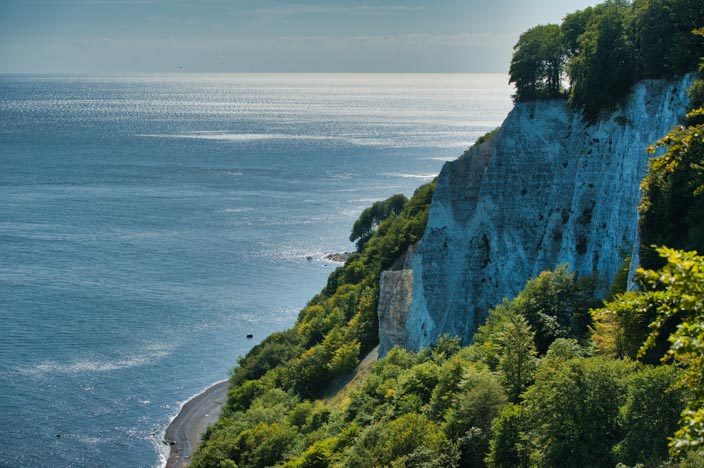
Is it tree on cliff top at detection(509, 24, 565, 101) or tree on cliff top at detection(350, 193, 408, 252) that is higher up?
tree on cliff top at detection(509, 24, 565, 101)

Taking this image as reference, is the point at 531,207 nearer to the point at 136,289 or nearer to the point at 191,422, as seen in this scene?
the point at 191,422

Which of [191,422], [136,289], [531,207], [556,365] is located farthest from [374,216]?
[556,365]

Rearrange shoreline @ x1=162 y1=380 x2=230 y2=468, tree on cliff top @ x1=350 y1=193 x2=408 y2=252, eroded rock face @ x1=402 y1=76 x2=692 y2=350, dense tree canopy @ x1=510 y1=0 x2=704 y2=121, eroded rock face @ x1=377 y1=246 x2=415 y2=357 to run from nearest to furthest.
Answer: eroded rock face @ x1=402 y1=76 x2=692 y2=350, dense tree canopy @ x1=510 y1=0 x2=704 y2=121, eroded rock face @ x1=377 y1=246 x2=415 y2=357, shoreline @ x1=162 y1=380 x2=230 y2=468, tree on cliff top @ x1=350 y1=193 x2=408 y2=252

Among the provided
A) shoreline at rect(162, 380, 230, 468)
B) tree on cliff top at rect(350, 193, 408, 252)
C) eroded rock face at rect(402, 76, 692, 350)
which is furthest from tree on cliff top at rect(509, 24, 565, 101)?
tree on cliff top at rect(350, 193, 408, 252)

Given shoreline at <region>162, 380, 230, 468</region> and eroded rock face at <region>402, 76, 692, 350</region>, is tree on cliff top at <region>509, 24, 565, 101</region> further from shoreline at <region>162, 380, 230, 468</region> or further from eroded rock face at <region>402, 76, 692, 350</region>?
shoreline at <region>162, 380, 230, 468</region>

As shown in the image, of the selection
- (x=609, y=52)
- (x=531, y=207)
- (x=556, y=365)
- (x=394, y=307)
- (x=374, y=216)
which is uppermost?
(x=609, y=52)
